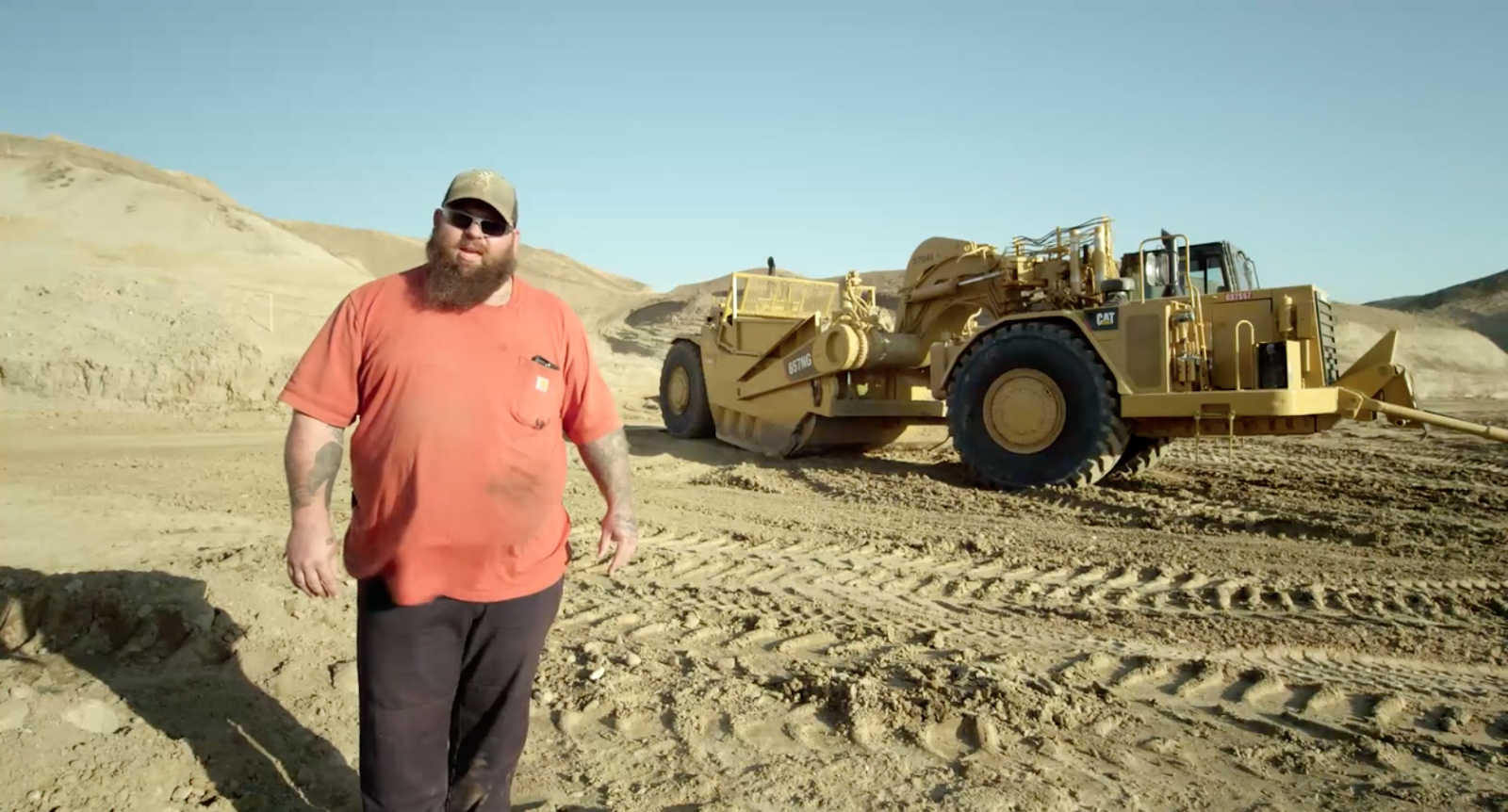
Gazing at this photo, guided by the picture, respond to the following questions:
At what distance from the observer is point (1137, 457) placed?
915 centimetres

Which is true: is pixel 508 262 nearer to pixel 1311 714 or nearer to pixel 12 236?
pixel 1311 714

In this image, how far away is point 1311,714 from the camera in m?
3.44

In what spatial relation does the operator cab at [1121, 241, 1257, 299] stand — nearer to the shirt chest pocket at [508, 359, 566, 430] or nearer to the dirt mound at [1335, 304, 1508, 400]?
the shirt chest pocket at [508, 359, 566, 430]

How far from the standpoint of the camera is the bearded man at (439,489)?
2.34 metres

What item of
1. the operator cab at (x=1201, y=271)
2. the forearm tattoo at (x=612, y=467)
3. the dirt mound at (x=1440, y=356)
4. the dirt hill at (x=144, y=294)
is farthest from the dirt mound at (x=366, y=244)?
the forearm tattoo at (x=612, y=467)

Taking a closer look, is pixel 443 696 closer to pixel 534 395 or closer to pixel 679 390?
pixel 534 395

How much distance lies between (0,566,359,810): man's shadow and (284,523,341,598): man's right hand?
41.4 inches

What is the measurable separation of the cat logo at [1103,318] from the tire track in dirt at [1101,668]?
3745mm

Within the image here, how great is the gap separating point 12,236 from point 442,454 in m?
22.8

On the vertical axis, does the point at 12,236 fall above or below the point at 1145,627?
above

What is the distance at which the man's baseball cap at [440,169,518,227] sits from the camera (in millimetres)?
2428

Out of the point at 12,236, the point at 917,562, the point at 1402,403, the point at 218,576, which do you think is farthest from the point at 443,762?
the point at 12,236

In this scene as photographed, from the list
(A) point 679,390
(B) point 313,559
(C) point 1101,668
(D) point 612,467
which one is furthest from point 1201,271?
(B) point 313,559

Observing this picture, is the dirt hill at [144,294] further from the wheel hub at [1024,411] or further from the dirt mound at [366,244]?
the dirt mound at [366,244]
